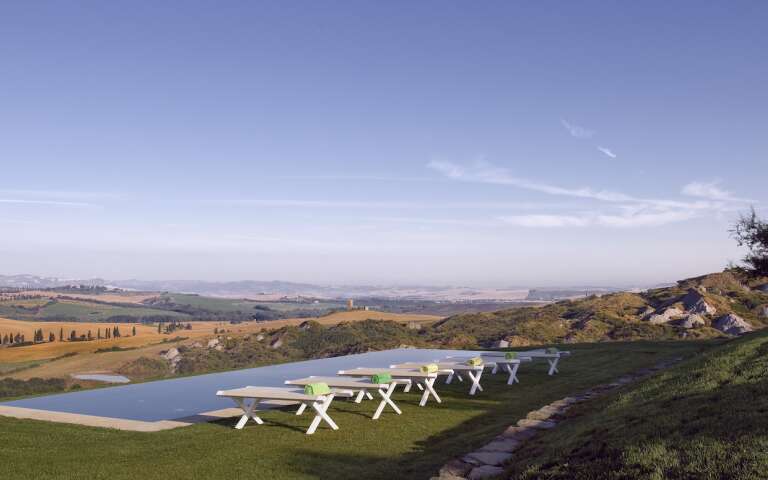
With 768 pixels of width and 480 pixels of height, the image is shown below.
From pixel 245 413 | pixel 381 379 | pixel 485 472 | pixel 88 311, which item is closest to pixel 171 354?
pixel 245 413

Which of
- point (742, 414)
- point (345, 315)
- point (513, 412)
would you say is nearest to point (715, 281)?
point (345, 315)

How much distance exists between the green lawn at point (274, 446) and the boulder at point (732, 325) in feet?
64.2

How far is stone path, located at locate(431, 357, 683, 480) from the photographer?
549cm

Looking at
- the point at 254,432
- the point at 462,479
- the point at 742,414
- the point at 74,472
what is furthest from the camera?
the point at 254,432

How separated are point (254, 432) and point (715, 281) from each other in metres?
34.9

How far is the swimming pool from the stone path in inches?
209

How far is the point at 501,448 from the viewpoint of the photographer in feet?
21.4

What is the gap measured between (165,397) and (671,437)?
9.02 m

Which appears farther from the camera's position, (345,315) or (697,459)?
(345,315)

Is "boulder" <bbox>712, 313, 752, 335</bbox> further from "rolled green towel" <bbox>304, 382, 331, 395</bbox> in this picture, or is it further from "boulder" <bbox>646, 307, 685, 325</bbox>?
"rolled green towel" <bbox>304, 382, 331, 395</bbox>

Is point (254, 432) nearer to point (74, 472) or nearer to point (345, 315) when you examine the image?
point (74, 472)

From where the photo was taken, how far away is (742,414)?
559 centimetres

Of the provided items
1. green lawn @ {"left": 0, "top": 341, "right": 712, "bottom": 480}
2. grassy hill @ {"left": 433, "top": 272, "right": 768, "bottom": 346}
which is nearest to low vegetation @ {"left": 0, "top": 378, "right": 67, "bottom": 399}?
green lawn @ {"left": 0, "top": 341, "right": 712, "bottom": 480}

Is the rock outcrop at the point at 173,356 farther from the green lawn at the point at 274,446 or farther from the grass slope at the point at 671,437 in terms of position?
the grass slope at the point at 671,437
